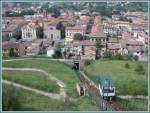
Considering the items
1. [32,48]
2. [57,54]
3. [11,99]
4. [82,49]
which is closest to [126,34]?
[82,49]

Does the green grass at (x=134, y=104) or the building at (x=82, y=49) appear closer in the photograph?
the green grass at (x=134, y=104)

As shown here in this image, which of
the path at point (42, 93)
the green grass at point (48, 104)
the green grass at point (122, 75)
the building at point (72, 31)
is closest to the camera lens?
the green grass at point (48, 104)

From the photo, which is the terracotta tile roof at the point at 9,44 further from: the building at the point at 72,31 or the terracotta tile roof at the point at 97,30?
the terracotta tile roof at the point at 97,30

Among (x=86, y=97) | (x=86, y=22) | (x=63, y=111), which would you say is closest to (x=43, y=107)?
(x=63, y=111)

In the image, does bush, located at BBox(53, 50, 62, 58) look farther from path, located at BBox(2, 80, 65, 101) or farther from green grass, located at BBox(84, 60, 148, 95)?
path, located at BBox(2, 80, 65, 101)

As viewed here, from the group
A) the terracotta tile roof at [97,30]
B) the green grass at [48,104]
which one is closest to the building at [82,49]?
the terracotta tile roof at [97,30]

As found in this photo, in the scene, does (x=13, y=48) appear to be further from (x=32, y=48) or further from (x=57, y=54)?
(x=57, y=54)

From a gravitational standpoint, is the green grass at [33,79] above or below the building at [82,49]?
below

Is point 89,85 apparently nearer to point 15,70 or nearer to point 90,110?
point 90,110
